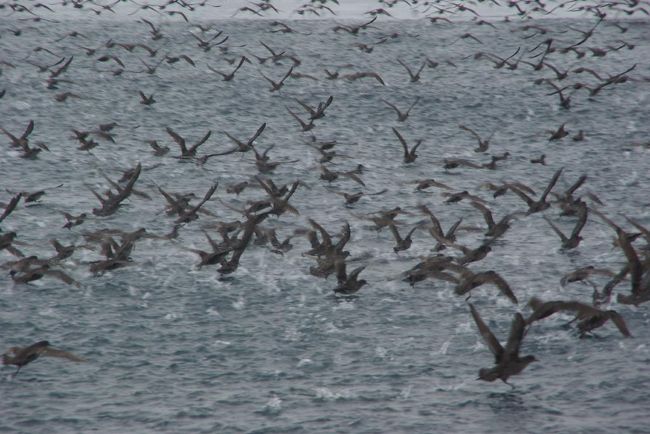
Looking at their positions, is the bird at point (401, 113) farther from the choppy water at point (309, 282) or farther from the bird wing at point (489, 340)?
the bird wing at point (489, 340)

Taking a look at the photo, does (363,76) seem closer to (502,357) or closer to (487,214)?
(487,214)

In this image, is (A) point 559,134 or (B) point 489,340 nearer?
(B) point 489,340

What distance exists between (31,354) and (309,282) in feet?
22.7

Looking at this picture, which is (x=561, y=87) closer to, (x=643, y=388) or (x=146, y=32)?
(x=146, y=32)

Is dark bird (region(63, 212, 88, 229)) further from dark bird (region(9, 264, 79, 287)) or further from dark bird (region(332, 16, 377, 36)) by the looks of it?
dark bird (region(332, 16, 377, 36))

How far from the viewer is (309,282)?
22703 millimetres

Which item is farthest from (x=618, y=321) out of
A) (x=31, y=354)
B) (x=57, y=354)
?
(x=31, y=354)

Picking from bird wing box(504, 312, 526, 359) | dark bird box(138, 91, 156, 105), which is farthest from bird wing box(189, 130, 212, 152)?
bird wing box(504, 312, 526, 359)

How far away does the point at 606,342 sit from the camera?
62.8 feet

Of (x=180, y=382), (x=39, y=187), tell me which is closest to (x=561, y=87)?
(x=39, y=187)

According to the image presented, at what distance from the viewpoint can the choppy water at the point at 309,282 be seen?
16.5m

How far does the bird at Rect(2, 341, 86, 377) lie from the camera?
57.1ft

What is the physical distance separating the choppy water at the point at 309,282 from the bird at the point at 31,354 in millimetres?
269

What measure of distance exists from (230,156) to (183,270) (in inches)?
440
